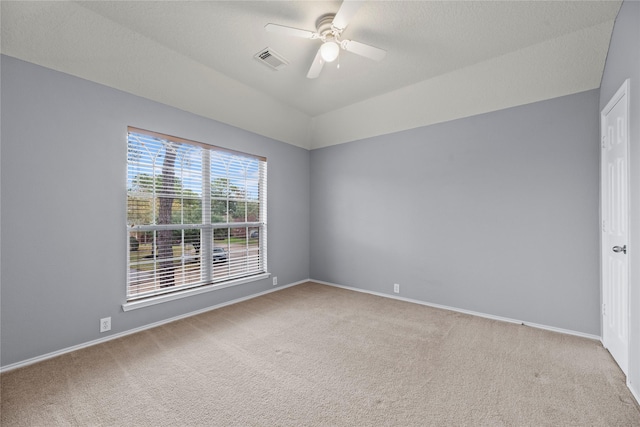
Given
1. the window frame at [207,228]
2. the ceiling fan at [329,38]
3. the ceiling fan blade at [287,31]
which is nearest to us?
the ceiling fan blade at [287,31]

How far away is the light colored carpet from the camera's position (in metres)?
1.72

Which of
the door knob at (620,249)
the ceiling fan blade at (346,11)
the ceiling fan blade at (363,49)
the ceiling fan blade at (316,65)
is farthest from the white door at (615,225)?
the ceiling fan blade at (316,65)

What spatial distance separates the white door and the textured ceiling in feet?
2.38

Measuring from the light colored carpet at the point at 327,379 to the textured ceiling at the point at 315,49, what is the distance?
103 inches

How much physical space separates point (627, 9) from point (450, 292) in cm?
308

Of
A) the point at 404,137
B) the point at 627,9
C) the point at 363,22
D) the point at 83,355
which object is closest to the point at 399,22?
the point at 363,22

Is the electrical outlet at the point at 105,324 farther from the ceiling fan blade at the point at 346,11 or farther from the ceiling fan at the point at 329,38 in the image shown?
the ceiling fan blade at the point at 346,11

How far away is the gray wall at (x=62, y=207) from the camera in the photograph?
2.21m

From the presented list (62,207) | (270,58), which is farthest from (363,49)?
(62,207)

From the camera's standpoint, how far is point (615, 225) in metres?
2.32

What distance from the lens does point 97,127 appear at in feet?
8.70

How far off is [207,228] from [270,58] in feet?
7.38

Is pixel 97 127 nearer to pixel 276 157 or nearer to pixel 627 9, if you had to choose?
pixel 276 157

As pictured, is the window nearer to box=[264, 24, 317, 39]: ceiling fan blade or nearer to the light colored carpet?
the light colored carpet
